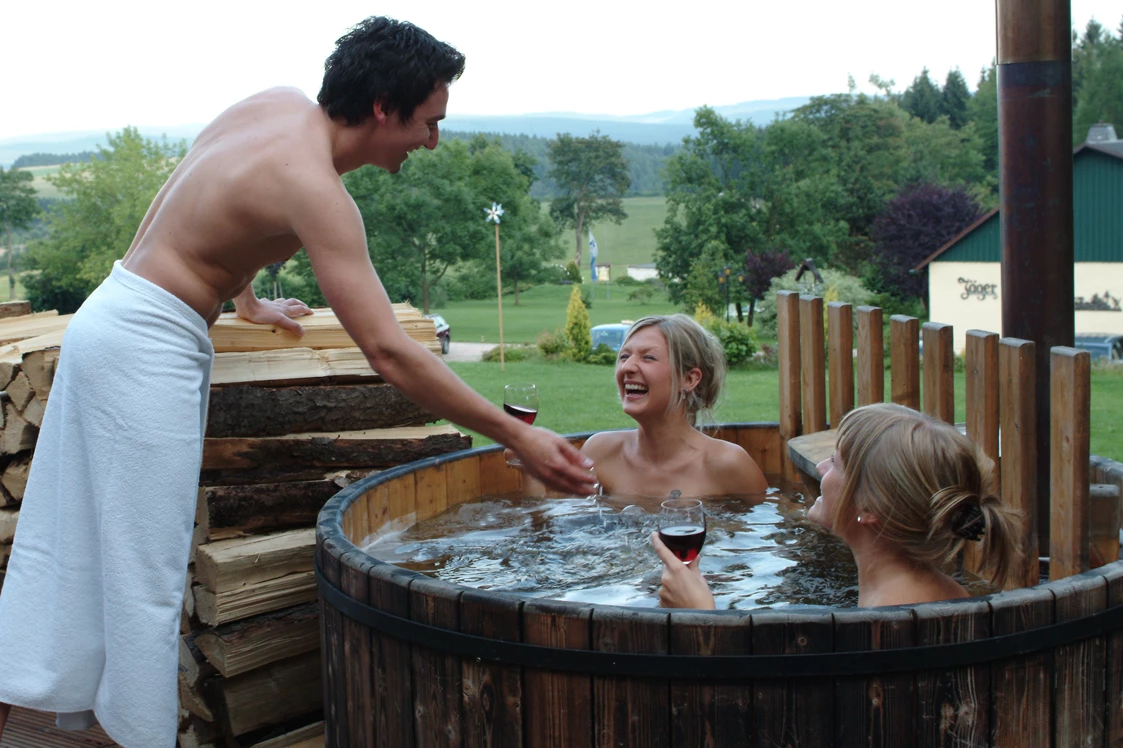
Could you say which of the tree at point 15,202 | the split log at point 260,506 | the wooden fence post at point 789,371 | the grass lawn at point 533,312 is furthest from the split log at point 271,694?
the tree at point 15,202

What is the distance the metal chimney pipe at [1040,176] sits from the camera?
2.76 metres

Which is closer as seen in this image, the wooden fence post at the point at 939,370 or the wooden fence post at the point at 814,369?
the wooden fence post at the point at 939,370

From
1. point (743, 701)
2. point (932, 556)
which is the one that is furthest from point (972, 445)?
point (743, 701)

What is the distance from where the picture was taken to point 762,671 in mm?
1721

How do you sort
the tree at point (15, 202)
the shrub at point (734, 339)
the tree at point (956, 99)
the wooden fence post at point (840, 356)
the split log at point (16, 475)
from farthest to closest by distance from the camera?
the tree at point (956, 99) → the tree at point (15, 202) → the shrub at point (734, 339) → the split log at point (16, 475) → the wooden fence post at point (840, 356)

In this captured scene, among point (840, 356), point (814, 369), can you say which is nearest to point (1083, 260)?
point (814, 369)

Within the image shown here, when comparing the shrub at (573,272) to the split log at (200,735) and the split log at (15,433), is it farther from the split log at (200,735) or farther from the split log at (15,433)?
the split log at (200,735)

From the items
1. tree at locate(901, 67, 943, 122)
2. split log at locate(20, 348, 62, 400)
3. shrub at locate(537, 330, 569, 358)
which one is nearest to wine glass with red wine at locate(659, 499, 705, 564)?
split log at locate(20, 348, 62, 400)

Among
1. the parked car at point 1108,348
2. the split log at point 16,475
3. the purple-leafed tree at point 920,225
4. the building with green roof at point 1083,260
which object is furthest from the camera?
the purple-leafed tree at point 920,225

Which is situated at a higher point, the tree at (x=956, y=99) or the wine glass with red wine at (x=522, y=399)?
the tree at (x=956, y=99)

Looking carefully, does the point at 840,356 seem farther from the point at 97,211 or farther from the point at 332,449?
the point at 97,211

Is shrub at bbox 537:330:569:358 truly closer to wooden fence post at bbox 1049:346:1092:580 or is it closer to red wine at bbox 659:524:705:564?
wooden fence post at bbox 1049:346:1092:580

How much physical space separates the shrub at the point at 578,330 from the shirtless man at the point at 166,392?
20089 mm

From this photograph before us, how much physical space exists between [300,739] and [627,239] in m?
95.3
